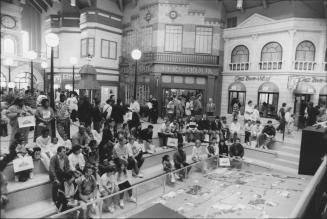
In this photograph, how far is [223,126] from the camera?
527 inches

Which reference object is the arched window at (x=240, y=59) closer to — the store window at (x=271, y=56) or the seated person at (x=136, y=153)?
the store window at (x=271, y=56)

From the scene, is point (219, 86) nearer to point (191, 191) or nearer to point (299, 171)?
point (299, 171)

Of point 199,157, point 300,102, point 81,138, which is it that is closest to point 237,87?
point 300,102

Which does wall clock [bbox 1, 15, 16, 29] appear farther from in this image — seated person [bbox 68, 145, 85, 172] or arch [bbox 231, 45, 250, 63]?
arch [bbox 231, 45, 250, 63]

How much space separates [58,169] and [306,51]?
1808cm

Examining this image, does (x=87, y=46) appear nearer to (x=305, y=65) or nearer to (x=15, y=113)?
(x=15, y=113)

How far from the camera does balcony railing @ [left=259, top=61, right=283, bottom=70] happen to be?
18.6 m

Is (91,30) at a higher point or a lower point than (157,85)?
higher

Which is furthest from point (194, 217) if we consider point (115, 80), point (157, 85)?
point (115, 80)

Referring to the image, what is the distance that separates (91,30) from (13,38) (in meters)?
16.3

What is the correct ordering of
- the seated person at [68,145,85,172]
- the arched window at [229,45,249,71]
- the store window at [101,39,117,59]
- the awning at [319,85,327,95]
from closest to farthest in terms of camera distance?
1. the seated person at [68,145,85,172]
2. the awning at [319,85,327,95]
3. the arched window at [229,45,249,71]
4. the store window at [101,39,117,59]

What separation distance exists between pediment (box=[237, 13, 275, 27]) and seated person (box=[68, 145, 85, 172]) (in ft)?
56.0

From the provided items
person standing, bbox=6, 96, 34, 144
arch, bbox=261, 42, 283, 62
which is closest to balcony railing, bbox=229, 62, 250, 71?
arch, bbox=261, 42, 283, 62

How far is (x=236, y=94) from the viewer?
68.2 ft
